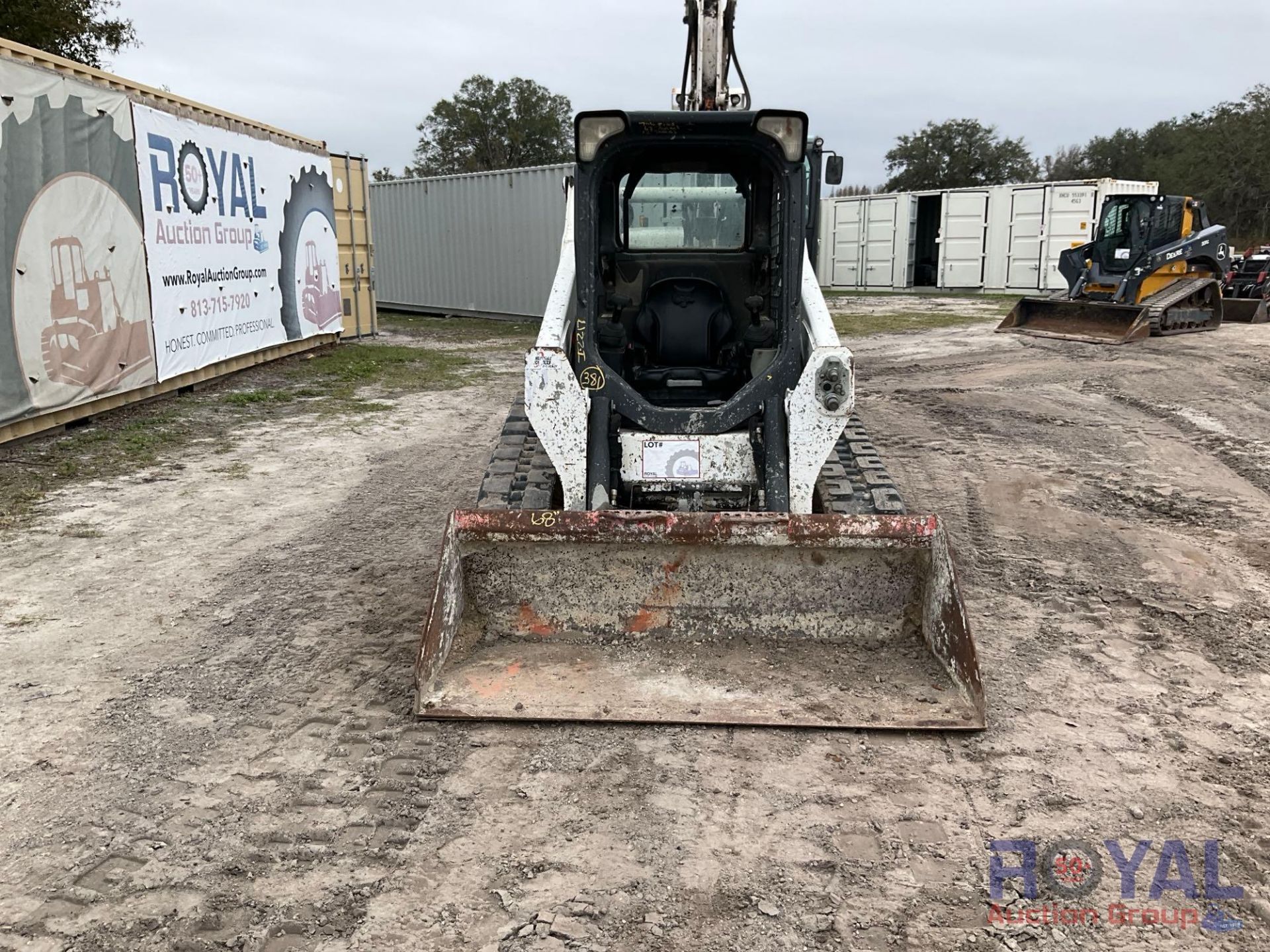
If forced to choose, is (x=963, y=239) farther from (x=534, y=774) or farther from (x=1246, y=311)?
(x=534, y=774)

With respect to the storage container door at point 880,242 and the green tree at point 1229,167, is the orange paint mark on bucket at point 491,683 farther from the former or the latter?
the green tree at point 1229,167

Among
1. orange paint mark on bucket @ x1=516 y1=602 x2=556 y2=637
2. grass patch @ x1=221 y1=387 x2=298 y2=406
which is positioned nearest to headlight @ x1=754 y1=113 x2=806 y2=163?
orange paint mark on bucket @ x1=516 y1=602 x2=556 y2=637

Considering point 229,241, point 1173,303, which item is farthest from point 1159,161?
point 229,241

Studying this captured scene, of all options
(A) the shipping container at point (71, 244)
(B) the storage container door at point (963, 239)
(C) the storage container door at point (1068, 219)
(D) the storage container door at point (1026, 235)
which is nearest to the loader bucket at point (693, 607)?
(A) the shipping container at point (71, 244)

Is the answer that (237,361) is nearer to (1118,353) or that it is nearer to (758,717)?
(758,717)

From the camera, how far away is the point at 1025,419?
8945 millimetres

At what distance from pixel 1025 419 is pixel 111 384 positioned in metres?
8.39

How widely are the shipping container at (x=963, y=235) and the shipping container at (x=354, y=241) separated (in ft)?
35.1

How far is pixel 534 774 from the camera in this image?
3.14 meters

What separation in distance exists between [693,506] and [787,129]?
70.6 inches

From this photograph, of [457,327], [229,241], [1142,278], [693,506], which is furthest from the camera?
[457,327]

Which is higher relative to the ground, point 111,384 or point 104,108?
point 104,108

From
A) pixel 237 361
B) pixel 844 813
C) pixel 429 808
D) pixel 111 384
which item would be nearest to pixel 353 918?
pixel 429 808

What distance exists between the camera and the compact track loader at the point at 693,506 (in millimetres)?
3570
